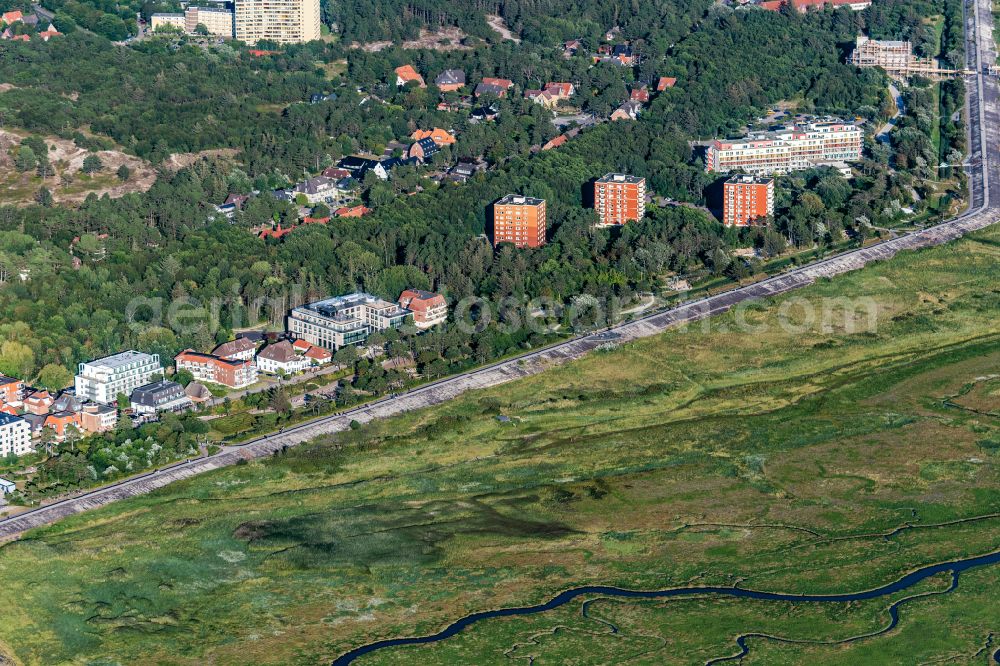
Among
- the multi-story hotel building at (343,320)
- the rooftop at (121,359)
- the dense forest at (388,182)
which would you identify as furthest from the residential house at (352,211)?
the rooftop at (121,359)

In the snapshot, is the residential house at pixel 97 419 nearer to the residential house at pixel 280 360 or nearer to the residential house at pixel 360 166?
the residential house at pixel 280 360

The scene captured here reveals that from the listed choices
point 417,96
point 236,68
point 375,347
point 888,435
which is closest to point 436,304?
point 375,347

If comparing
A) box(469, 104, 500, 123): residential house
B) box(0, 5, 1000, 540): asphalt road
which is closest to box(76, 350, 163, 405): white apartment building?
box(0, 5, 1000, 540): asphalt road

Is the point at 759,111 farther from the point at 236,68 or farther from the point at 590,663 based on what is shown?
the point at 590,663

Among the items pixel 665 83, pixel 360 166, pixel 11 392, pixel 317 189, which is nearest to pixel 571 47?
pixel 665 83

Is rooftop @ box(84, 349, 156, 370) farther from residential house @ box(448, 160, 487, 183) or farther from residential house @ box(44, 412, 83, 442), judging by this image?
residential house @ box(448, 160, 487, 183)

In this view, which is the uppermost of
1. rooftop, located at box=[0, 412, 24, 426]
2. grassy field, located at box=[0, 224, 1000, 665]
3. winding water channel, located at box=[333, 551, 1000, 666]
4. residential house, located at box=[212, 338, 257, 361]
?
residential house, located at box=[212, 338, 257, 361]

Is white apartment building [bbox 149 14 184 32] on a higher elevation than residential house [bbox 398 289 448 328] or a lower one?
higher

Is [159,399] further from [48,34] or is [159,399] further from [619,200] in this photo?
[48,34]
